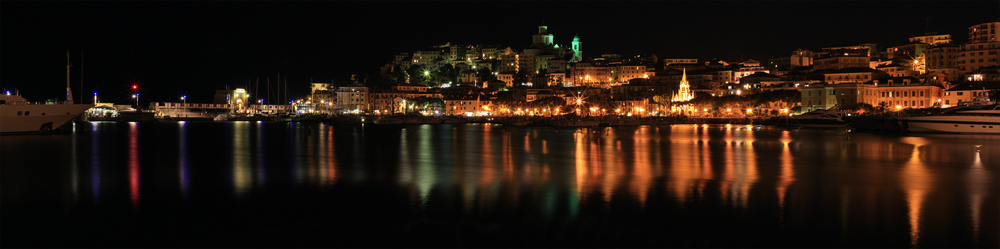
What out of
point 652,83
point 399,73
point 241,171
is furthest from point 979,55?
point 399,73

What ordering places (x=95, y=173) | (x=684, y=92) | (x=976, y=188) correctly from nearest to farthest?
(x=976, y=188) → (x=95, y=173) → (x=684, y=92)

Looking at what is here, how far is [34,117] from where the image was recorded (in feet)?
70.4

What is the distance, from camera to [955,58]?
50625mm

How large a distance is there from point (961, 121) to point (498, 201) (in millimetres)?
24730

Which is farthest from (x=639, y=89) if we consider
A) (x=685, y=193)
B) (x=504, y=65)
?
(x=685, y=193)

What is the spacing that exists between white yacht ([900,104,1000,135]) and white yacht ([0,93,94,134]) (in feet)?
107

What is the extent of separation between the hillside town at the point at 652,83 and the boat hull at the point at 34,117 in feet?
116

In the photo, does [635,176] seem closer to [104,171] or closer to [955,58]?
[104,171]

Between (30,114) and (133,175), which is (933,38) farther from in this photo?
(30,114)

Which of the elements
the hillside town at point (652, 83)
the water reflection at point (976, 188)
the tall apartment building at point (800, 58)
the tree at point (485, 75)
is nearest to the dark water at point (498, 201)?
the water reflection at point (976, 188)

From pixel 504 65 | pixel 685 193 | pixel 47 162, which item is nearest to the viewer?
pixel 685 193

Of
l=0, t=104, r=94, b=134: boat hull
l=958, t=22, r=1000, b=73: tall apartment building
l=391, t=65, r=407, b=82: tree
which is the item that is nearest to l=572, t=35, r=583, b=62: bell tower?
l=391, t=65, r=407, b=82: tree

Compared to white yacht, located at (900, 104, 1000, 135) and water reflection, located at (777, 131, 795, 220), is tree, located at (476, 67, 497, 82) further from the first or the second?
water reflection, located at (777, 131, 795, 220)

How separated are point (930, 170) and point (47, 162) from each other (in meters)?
17.6
